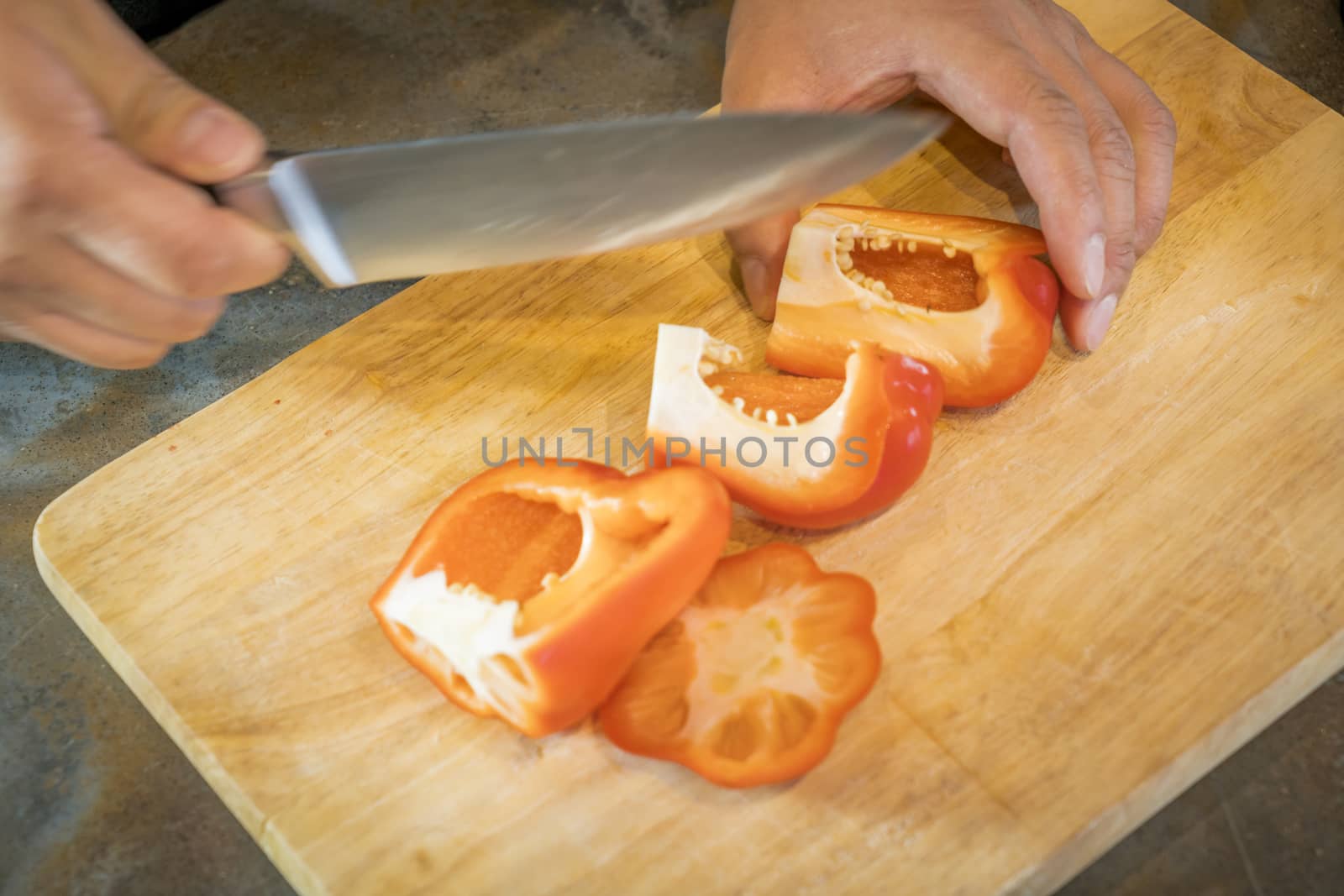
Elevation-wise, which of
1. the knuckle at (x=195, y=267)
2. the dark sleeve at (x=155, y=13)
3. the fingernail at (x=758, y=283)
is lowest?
the fingernail at (x=758, y=283)

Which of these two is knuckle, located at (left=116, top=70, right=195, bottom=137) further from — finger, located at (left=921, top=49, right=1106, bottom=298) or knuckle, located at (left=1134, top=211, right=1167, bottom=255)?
knuckle, located at (left=1134, top=211, right=1167, bottom=255)

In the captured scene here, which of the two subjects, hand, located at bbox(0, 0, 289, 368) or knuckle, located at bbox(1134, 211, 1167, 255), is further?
knuckle, located at bbox(1134, 211, 1167, 255)

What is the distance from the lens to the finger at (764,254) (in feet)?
5.40

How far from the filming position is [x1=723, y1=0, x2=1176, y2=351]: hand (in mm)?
1606

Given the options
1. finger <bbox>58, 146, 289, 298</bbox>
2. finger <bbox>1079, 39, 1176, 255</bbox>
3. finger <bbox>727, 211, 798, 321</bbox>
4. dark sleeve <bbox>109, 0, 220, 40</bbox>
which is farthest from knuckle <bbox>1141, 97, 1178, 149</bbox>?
dark sleeve <bbox>109, 0, 220, 40</bbox>

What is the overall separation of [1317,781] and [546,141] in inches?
49.9

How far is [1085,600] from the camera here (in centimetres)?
147

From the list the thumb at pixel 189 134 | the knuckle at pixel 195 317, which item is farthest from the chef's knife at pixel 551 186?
the knuckle at pixel 195 317

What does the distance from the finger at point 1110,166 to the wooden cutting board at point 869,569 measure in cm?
9

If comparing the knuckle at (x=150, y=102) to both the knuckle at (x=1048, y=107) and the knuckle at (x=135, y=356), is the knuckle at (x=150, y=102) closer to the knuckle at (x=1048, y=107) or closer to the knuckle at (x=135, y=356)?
the knuckle at (x=135, y=356)

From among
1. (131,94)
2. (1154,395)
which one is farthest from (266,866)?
(1154,395)

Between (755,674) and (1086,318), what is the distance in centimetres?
69

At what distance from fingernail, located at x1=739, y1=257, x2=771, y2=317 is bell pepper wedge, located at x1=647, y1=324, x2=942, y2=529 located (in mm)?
186

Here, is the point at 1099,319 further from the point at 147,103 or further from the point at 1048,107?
the point at 147,103
